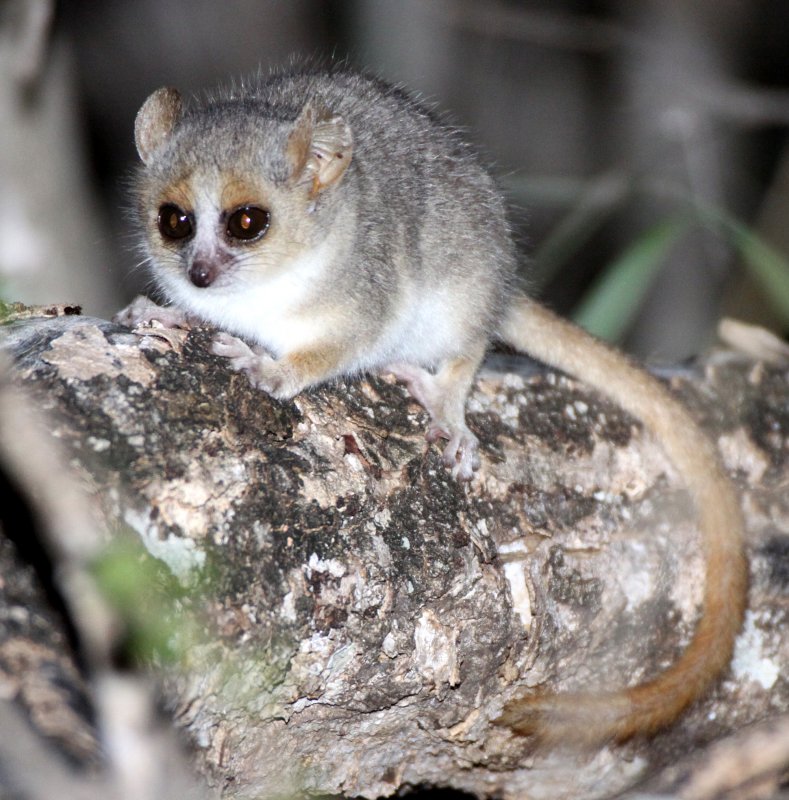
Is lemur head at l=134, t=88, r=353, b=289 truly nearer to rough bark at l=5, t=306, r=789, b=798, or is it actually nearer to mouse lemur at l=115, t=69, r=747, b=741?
mouse lemur at l=115, t=69, r=747, b=741

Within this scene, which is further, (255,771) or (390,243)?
(390,243)

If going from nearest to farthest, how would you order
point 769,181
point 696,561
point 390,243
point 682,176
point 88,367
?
1. point 88,367
2. point 696,561
3. point 390,243
4. point 682,176
5. point 769,181

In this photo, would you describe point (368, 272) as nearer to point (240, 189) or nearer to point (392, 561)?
point (240, 189)

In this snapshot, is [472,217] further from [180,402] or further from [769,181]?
[769,181]

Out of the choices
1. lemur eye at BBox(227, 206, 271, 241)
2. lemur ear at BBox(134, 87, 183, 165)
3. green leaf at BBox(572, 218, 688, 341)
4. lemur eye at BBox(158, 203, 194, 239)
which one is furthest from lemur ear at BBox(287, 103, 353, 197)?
green leaf at BBox(572, 218, 688, 341)

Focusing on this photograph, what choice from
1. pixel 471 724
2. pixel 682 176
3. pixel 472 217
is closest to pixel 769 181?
pixel 682 176

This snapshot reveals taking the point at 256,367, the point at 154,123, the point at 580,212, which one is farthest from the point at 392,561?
the point at 580,212

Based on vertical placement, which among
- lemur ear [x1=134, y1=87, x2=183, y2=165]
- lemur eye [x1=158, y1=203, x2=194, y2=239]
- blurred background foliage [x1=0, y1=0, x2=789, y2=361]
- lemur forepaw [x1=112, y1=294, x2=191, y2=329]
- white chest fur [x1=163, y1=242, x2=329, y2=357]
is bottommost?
blurred background foliage [x1=0, y1=0, x2=789, y2=361]
